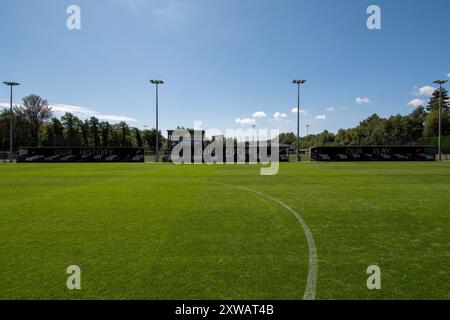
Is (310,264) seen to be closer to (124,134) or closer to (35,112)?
(35,112)

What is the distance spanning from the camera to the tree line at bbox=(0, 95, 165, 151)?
83.1 meters

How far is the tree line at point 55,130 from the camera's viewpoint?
273 feet

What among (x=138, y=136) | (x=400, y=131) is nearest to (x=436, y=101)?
(x=400, y=131)

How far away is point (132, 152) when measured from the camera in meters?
52.0

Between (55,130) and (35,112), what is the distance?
1126cm

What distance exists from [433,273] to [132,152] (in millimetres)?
51699

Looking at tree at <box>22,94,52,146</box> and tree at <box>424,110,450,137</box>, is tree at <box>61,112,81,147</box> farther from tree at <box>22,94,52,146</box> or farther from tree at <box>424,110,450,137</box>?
tree at <box>424,110,450,137</box>

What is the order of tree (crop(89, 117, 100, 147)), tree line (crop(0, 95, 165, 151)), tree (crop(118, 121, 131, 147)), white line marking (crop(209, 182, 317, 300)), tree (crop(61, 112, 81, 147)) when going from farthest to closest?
tree (crop(118, 121, 131, 147)) < tree (crop(89, 117, 100, 147)) < tree (crop(61, 112, 81, 147)) < tree line (crop(0, 95, 165, 151)) < white line marking (crop(209, 182, 317, 300))

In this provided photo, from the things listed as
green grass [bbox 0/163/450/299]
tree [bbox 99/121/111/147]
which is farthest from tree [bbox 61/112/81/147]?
green grass [bbox 0/163/450/299]

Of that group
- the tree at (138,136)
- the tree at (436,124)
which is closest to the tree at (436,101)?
the tree at (436,124)

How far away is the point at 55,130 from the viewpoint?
99062 mm

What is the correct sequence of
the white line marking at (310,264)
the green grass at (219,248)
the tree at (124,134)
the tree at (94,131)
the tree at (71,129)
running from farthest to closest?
the tree at (124,134) < the tree at (94,131) < the tree at (71,129) < the green grass at (219,248) < the white line marking at (310,264)

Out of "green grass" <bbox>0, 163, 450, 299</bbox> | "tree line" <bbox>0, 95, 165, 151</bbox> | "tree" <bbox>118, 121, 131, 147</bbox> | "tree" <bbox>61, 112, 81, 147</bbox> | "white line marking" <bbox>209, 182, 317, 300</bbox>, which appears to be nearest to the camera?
"white line marking" <bbox>209, 182, 317, 300</bbox>

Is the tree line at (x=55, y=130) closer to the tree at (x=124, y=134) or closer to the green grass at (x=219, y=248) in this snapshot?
the tree at (x=124, y=134)
